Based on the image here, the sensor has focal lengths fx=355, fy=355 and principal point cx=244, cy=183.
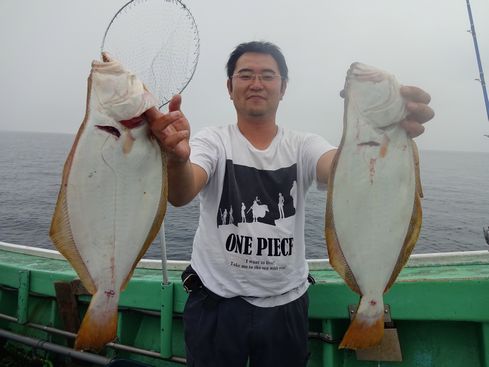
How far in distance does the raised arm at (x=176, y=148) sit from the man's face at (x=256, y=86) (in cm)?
57

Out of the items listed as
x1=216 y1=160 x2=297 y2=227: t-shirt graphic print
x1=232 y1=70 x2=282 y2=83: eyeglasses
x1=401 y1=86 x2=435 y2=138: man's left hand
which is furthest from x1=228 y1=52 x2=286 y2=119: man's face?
Result: x1=401 y1=86 x2=435 y2=138: man's left hand

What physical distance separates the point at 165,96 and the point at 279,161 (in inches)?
64.2

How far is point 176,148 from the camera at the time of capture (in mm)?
1791

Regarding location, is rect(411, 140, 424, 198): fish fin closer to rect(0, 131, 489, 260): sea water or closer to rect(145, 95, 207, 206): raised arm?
rect(145, 95, 207, 206): raised arm

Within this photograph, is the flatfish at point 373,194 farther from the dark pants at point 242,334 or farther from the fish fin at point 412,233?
the dark pants at point 242,334

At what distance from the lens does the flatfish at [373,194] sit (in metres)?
1.83

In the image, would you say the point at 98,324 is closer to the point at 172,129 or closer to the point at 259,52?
the point at 172,129

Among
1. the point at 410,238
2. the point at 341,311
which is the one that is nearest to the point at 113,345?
the point at 341,311

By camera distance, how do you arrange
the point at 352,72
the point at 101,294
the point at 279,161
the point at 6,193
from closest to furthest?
the point at 101,294 < the point at 352,72 < the point at 279,161 < the point at 6,193

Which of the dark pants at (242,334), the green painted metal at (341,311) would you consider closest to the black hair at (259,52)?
the dark pants at (242,334)

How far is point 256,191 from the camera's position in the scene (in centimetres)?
215

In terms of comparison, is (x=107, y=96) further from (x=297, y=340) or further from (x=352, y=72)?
(x=297, y=340)

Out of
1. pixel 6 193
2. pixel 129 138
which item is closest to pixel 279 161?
pixel 129 138

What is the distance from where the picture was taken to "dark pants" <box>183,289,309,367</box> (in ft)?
6.75
